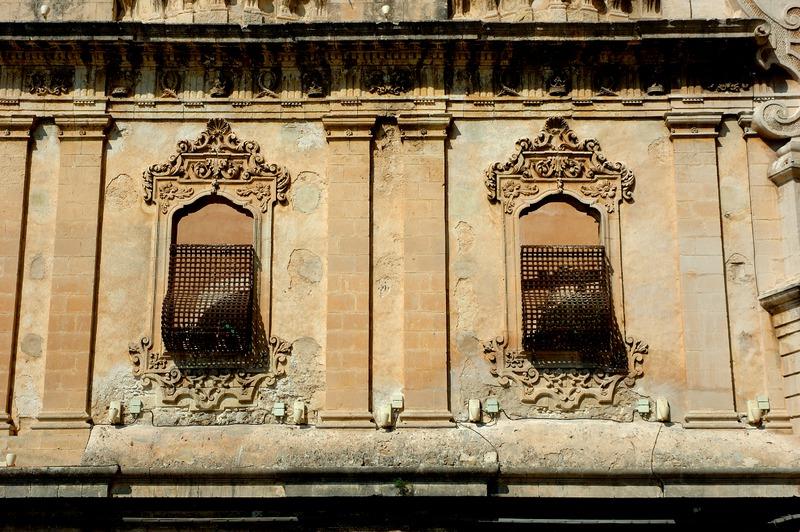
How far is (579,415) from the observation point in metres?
15.2

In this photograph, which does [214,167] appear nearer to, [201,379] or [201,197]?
[201,197]

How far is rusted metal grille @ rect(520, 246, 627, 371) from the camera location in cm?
1520

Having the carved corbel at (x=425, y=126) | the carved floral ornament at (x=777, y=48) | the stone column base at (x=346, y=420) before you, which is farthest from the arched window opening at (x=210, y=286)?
the carved floral ornament at (x=777, y=48)

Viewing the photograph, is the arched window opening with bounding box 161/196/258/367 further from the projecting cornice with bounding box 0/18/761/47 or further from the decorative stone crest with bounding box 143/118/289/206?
the projecting cornice with bounding box 0/18/761/47

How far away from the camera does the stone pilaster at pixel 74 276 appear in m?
15.2

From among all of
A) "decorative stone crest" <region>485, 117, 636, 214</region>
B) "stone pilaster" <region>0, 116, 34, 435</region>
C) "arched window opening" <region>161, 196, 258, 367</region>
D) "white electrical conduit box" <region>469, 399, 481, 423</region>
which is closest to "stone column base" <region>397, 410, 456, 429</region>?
"white electrical conduit box" <region>469, 399, 481, 423</region>

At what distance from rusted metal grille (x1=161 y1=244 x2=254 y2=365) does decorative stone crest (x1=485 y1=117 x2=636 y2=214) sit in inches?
124

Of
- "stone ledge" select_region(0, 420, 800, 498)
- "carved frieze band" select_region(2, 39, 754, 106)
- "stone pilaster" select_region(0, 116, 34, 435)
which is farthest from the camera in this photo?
"carved frieze band" select_region(2, 39, 754, 106)

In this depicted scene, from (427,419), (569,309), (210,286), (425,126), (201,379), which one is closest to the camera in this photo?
(427,419)

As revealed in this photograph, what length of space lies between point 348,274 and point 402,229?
87cm

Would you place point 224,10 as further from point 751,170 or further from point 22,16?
point 751,170

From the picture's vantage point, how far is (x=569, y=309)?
49.9 ft

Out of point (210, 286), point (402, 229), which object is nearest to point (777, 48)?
point (402, 229)

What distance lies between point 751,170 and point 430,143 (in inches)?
155
